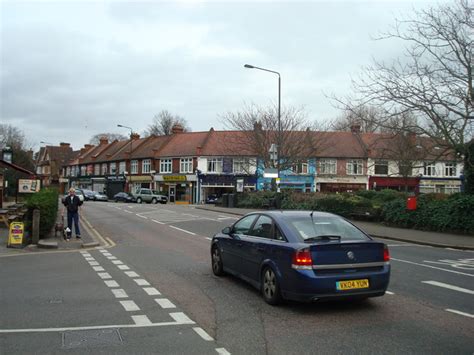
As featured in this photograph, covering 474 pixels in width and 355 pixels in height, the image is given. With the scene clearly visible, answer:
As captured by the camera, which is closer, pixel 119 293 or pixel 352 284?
pixel 352 284

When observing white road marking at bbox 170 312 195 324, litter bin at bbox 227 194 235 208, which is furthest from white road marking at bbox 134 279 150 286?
litter bin at bbox 227 194 235 208

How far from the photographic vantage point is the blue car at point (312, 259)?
647 centimetres

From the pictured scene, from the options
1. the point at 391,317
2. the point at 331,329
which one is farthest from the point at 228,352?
the point at 391,317

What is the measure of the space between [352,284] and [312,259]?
694 mm

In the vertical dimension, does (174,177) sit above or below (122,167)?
below

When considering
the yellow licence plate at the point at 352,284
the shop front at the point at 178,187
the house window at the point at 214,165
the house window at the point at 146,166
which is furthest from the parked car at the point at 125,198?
the yellow licence plate at the point at 352,284

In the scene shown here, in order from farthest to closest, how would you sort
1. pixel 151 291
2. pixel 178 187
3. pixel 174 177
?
pixel 178 187 → pixel 174 177 → pixel 151 291

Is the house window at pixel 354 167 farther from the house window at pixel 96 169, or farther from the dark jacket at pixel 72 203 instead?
the dark jacket at pixel 72 203

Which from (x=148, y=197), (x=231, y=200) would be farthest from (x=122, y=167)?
(x=231, y=200)

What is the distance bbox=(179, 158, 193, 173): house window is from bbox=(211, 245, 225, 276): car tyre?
165ft

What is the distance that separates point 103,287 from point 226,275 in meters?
2.42

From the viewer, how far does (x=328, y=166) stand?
2264 inches

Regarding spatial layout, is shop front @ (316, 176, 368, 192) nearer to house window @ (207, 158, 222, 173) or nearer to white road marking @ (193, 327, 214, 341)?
house window @ (207, 158, 222, 173)

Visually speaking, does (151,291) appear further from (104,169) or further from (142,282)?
(104,169)
